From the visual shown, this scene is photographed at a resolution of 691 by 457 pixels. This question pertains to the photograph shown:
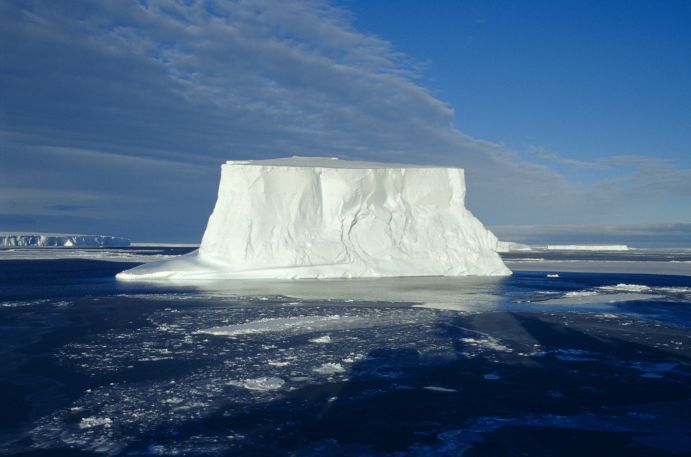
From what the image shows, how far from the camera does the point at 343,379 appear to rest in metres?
7.80

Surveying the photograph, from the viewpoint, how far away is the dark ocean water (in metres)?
5.59

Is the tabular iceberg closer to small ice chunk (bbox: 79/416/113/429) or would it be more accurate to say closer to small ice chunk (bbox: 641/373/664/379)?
small ice chunk (bbox: 641/373/664/379)

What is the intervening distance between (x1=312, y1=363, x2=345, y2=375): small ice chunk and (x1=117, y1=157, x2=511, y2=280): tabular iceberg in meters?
15.6

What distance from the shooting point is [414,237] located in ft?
85.1

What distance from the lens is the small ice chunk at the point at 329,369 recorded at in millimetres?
8164

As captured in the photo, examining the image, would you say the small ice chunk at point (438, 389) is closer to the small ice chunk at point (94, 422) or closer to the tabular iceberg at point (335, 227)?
the small ice chunk at point (94, 422)

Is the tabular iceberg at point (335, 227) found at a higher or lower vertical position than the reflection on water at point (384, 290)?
higher

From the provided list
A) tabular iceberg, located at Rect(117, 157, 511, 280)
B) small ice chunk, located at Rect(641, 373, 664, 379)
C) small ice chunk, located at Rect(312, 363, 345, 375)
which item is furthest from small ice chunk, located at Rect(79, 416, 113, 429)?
tabular iceberg, located at Rect(117, 157, 511, 280)

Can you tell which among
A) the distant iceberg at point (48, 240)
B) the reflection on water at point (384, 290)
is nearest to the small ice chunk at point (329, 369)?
the reflection on water at point (384, 290)

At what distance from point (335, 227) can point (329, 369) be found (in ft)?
55.6

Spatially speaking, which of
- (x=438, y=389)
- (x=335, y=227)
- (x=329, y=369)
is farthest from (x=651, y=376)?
(x=335, y=227)

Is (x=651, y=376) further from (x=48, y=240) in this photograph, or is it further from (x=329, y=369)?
(x=48, y=240)

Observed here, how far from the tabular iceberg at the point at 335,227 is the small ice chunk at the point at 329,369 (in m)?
15.6

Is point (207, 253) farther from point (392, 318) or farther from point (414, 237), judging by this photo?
point (392, 318)
